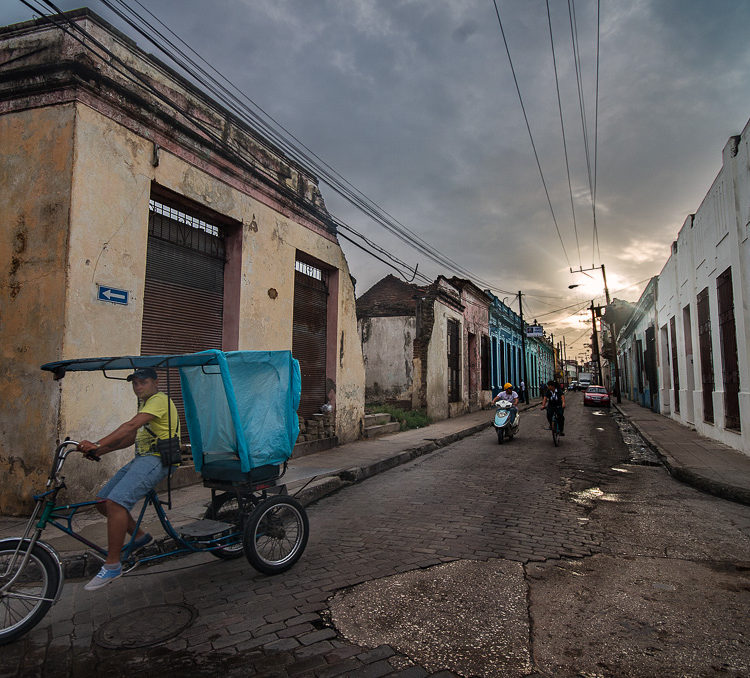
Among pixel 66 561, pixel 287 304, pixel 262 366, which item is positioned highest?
pixel 287 304

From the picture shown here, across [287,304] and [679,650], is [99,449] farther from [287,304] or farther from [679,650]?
[287,304]

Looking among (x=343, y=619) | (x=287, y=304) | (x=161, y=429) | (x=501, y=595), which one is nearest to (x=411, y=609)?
(x=343, y=619)

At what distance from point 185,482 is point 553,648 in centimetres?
608

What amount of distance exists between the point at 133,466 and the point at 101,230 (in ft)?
12.4

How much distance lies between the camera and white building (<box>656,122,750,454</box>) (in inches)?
400

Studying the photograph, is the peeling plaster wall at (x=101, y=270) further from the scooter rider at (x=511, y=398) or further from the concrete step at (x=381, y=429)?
the scooter rider at (x=511, y=398)

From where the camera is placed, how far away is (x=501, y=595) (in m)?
3.69

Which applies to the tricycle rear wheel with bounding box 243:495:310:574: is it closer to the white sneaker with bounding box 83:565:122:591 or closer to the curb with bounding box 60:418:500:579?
the white sneaker with bounding box 83:565:122:591

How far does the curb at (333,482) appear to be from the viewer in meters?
4.51

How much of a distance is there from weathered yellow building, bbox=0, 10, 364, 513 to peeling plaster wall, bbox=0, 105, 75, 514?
15 millimetres

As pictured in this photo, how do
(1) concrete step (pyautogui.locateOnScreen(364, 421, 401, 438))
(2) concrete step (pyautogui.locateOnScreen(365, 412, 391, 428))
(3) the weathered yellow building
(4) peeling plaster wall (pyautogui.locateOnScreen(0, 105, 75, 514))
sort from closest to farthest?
(4) peeling plaster wall (pyautogui.locateOnScreen(0, 105, 75, 514))
(3) the weathered yellow building
(1) concrete step (pyautogui.locateOnScreen(364, 421, 401, 438))
(2) concrete step (pyautogui.locateOnScreen(365, 412, 391, 428))

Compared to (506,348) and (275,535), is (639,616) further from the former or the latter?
(506,348)

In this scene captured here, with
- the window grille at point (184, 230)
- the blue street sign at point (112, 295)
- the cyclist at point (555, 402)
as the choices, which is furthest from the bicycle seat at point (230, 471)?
the cyclist at point (555, 402)

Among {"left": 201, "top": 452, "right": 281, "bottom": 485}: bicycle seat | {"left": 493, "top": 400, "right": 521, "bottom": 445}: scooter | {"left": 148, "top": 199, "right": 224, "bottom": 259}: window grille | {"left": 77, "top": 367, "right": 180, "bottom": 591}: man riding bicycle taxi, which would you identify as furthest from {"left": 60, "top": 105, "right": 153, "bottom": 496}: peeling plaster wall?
{"left": 493, "top": 400, "right": 521, "bottom": 445}: scooter
